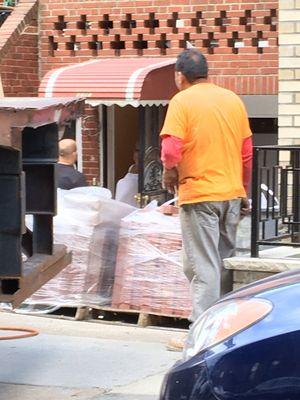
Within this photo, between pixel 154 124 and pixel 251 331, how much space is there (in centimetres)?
791

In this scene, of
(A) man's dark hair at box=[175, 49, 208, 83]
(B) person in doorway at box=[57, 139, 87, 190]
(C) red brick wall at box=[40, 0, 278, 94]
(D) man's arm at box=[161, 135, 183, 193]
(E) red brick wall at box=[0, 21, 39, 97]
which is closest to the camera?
(D) man's arm at box=[161, 135, 183, 193]

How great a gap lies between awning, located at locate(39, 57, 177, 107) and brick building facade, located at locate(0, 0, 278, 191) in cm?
36

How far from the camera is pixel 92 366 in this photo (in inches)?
251

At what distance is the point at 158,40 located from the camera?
10.8 m

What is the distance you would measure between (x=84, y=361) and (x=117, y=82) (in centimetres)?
428

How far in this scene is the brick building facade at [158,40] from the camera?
33.8ft

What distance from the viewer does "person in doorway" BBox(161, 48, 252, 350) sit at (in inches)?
247

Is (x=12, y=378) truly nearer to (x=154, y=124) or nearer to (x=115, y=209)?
(x=115, y=209)

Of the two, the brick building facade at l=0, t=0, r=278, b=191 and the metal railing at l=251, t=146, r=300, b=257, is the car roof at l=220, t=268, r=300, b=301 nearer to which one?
the metal railing at l=251, t=146, r=300, b=257

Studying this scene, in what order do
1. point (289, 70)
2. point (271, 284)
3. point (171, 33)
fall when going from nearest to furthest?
point (271, 284) → point (289, 70) → point (171, 33)

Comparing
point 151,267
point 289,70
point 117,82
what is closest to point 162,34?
point 117,82

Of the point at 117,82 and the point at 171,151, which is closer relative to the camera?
the point at 171,151

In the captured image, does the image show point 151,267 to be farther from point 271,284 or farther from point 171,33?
point 171,33

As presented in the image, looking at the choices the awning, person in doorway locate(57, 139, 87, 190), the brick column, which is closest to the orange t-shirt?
person in doorway locate(57, 139, 87, 190)
